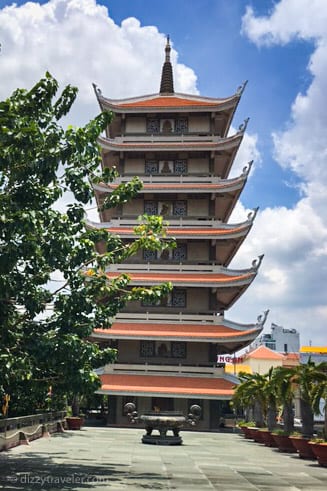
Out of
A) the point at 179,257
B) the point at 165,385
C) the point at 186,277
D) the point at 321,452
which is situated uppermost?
the point at 179,257

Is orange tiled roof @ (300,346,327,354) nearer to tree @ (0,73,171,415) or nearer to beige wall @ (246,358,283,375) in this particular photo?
beige wall @ (246,358,283,375)

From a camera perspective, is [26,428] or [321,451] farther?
[26,428]

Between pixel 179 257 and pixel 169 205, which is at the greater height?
pixel 169 205

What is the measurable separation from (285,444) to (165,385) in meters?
12.4

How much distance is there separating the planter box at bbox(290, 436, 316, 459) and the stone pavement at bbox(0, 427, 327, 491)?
404 millimetres

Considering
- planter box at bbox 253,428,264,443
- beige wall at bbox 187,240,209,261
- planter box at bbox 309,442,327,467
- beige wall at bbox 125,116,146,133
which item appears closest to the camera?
planter box at bbox 309,442,327,467

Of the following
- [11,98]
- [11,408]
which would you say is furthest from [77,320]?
[11,408]

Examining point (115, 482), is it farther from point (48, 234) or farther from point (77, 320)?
point (48, 234)

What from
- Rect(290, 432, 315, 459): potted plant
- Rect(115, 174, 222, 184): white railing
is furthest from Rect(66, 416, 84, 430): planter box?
Rect(115, 174, 222, 184): white railing

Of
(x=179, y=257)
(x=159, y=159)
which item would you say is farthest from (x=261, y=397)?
(x=159, y=159)

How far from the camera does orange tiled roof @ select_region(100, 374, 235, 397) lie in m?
32.8

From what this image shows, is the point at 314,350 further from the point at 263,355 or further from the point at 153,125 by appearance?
→ the point at 153,125

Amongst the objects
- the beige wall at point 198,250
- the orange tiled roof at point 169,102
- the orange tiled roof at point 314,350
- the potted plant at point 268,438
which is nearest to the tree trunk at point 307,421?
the potted plant at point 268,438

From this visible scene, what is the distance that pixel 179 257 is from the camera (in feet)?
127
